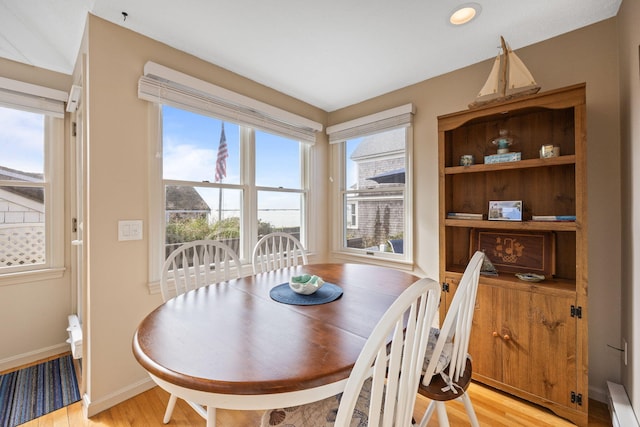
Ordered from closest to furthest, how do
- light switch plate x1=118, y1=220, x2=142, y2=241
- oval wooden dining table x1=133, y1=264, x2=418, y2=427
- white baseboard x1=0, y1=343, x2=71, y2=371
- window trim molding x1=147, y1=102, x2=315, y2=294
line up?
oval wooden dining table x1=133, y1=264, x2=418, y2=427 < light switch plate x1=118, y1=220, x2=142, y2=241 < window trim molding x1=147, y1=102, x2=315, y2=294 < white baseboard x1=0, y1=343, x2=71, y2=371

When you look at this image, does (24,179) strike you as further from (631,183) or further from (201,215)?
(631,183)

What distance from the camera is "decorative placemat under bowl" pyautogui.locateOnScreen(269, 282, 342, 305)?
1339 millimetres

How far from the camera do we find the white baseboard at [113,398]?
1.62 metres

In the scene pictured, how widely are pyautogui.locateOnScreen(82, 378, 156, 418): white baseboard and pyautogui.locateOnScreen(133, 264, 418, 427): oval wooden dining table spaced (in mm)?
985

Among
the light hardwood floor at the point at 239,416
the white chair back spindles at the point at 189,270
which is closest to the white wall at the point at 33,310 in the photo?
the light hardwood floor at the point at 239,416

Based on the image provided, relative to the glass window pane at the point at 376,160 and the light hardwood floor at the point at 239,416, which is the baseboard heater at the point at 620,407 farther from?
the glass window pane at the point at 376,160

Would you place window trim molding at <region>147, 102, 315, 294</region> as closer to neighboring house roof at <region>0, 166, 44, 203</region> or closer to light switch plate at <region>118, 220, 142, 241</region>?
light switch plate at <region>118, 220, 142, 241</region>

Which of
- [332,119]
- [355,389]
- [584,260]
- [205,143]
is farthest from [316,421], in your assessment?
[332,119]

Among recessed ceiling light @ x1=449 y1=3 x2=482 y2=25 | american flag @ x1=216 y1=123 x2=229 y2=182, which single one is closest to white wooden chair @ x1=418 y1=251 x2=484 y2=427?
recessed ceiling light @ x1=449 y1=3 x2=482 y2=25

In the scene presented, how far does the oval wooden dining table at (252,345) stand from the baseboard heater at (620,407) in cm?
127

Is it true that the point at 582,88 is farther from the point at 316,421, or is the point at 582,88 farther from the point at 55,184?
the point at 55,184

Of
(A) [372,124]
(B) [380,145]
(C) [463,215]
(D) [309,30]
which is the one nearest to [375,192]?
(B) [380,145]

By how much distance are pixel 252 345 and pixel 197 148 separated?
1819 mm

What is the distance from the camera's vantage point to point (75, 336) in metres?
1.91
